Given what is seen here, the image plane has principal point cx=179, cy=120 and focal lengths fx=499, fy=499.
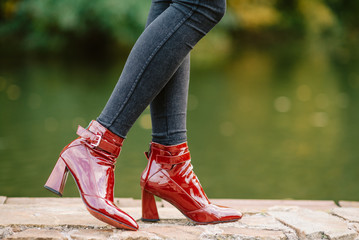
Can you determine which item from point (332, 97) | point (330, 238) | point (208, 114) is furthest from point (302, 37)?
point (330, 238)

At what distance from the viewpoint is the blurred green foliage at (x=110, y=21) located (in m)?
9.26

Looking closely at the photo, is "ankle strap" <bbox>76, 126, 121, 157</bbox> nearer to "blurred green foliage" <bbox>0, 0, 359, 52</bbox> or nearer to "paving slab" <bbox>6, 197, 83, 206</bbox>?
"paving slab" <bbox>6, 197, 83, 206</bbox>

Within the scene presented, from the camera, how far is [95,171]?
1.15 m

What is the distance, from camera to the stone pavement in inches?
45.7

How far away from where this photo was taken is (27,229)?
118 cm

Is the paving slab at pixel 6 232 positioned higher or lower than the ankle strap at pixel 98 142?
lower

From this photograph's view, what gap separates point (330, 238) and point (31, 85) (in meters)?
5.32

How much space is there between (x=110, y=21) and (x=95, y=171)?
859cm

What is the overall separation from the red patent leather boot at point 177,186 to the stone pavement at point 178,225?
0.10 ft

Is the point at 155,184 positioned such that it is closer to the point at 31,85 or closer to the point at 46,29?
the point at 31,85

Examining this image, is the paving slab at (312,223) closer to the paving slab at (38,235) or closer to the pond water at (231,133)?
the paving slab at (38,235)

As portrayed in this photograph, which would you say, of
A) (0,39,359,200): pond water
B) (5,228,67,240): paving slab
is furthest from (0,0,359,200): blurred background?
(5,228,67,240): paving slab

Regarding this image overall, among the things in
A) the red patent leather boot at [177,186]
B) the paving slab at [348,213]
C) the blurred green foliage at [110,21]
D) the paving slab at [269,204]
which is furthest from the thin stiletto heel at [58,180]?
the blurred green foliage at [110,21]

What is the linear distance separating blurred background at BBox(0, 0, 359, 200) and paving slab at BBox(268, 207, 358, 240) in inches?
34.5
